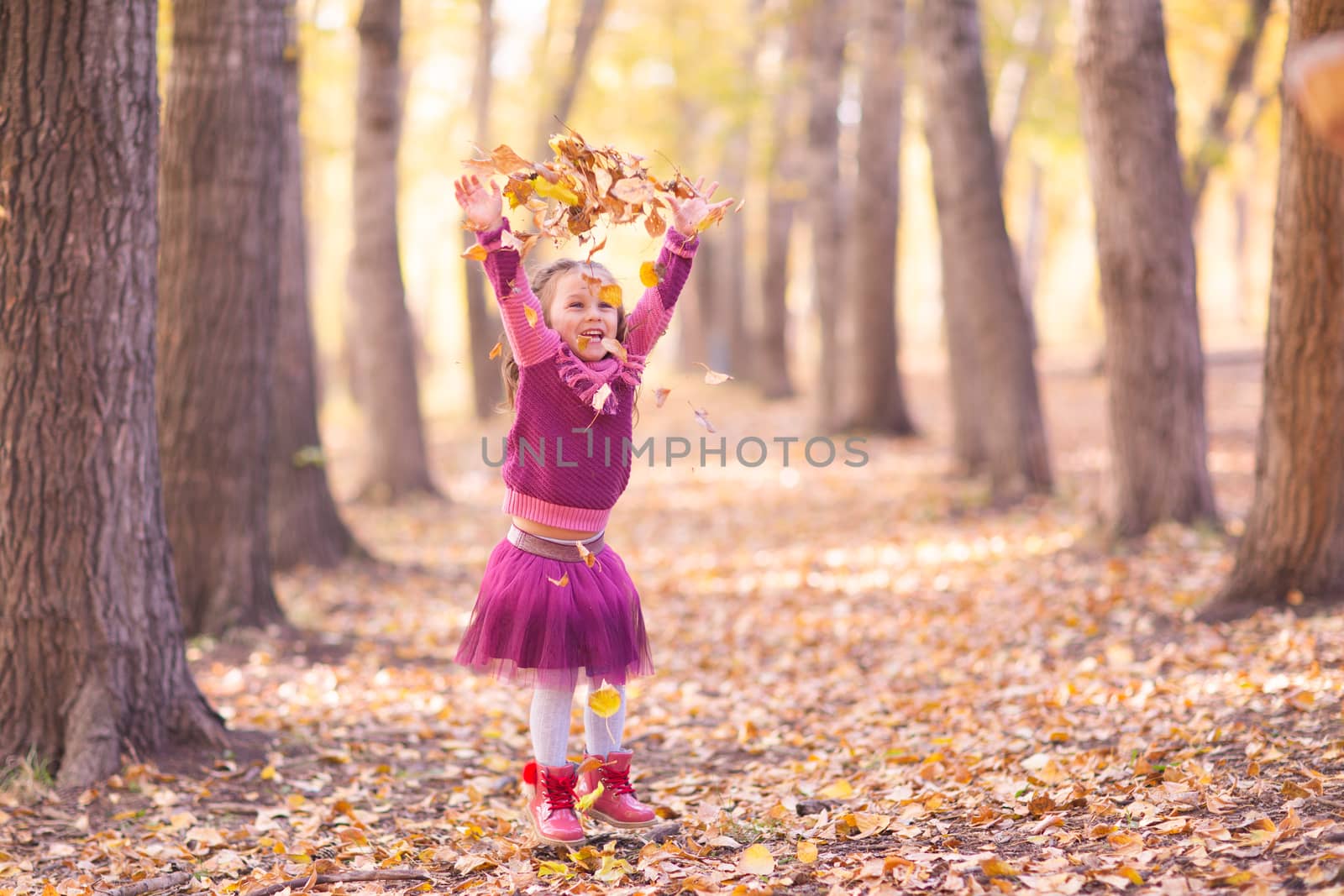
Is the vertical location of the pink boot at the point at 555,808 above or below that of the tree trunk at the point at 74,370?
below

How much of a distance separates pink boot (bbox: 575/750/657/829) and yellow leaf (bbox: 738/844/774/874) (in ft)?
1.62

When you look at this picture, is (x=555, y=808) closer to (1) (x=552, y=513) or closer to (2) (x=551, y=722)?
(2) (x=551, y=722)

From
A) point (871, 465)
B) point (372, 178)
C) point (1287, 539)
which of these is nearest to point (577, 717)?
point (1287, 539)

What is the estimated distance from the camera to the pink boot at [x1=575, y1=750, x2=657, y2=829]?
13.0 feet

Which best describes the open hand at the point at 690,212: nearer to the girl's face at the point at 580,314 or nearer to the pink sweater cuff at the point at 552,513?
the girl's face at the point at 580,314

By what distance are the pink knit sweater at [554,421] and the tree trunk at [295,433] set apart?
5.01 metres

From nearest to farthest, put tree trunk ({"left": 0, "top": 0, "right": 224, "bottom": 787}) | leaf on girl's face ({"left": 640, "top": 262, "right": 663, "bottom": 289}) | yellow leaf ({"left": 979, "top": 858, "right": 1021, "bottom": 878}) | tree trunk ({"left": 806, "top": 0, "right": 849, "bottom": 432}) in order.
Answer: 1. yellow leaf ({"left": 979, "top": 858, "right": 1021, "bottom": 878})
2. leaf on girl's face ({"left": 640, "top": 262, "right": 663, "bottom": 289})
3. tree trunk ({"left": 0, "top": 0, "right": 224, "bottom": 787})
4. tree trunk ({"left": 806, "top": 0, "right": 849, "bottom": 432})

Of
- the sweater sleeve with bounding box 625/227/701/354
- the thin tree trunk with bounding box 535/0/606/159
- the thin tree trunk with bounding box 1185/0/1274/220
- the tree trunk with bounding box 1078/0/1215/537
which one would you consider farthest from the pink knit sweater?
the thin tree trunk with bounding box 535/0/606/159

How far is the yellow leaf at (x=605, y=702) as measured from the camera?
12.6 feet

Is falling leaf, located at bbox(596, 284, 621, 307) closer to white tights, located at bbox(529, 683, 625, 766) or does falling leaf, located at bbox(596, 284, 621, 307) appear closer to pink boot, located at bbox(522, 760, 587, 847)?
white tights, located at bbox(529, 683, 625, 766)

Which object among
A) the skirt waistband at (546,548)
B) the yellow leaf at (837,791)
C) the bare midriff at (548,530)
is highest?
the bare midriff at (548,530)

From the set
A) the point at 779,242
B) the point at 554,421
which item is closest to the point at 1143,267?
the point at 554,421

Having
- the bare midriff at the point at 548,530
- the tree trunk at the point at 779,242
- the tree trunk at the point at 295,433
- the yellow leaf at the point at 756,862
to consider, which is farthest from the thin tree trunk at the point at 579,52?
the yellow leaf at the point at 756,862

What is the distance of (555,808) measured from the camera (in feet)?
12.7
